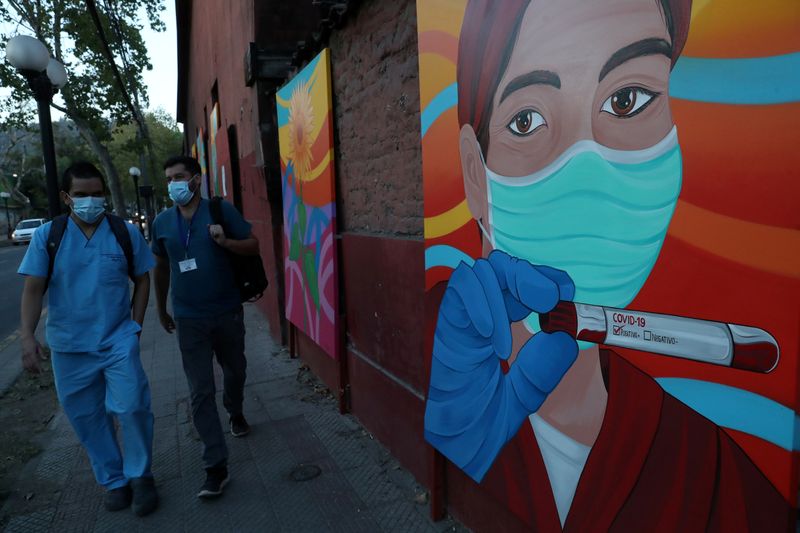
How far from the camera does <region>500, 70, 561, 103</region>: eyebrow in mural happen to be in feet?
6.00

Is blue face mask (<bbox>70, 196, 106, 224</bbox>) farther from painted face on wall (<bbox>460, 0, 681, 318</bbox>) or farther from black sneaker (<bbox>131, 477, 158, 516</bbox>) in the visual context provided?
painted face on wall (<bbox>460, 0, 681, 318</bbox>)

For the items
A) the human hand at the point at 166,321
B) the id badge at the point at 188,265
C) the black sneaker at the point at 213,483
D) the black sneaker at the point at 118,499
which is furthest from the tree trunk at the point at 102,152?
the black sneaker at the point at 213,483

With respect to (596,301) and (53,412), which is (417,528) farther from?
(53,412)

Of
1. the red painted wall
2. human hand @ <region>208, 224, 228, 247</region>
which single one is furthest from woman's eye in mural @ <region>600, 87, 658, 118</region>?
the red painted wall

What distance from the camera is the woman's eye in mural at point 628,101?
59.4 inches

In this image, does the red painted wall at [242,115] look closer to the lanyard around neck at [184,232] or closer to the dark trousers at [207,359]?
the dark trousers at [207,359]

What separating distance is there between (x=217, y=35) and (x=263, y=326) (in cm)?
624

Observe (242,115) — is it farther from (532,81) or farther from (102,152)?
(102,152)

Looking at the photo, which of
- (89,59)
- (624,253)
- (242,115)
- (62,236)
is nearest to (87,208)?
(62,236)

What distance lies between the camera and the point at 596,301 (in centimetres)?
175

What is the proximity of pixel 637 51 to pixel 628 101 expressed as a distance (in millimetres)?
136

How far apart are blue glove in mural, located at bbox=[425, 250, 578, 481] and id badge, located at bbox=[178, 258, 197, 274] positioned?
1.73 meters

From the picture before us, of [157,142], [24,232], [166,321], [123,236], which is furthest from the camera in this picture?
[157,142]

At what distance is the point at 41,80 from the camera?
686cm
